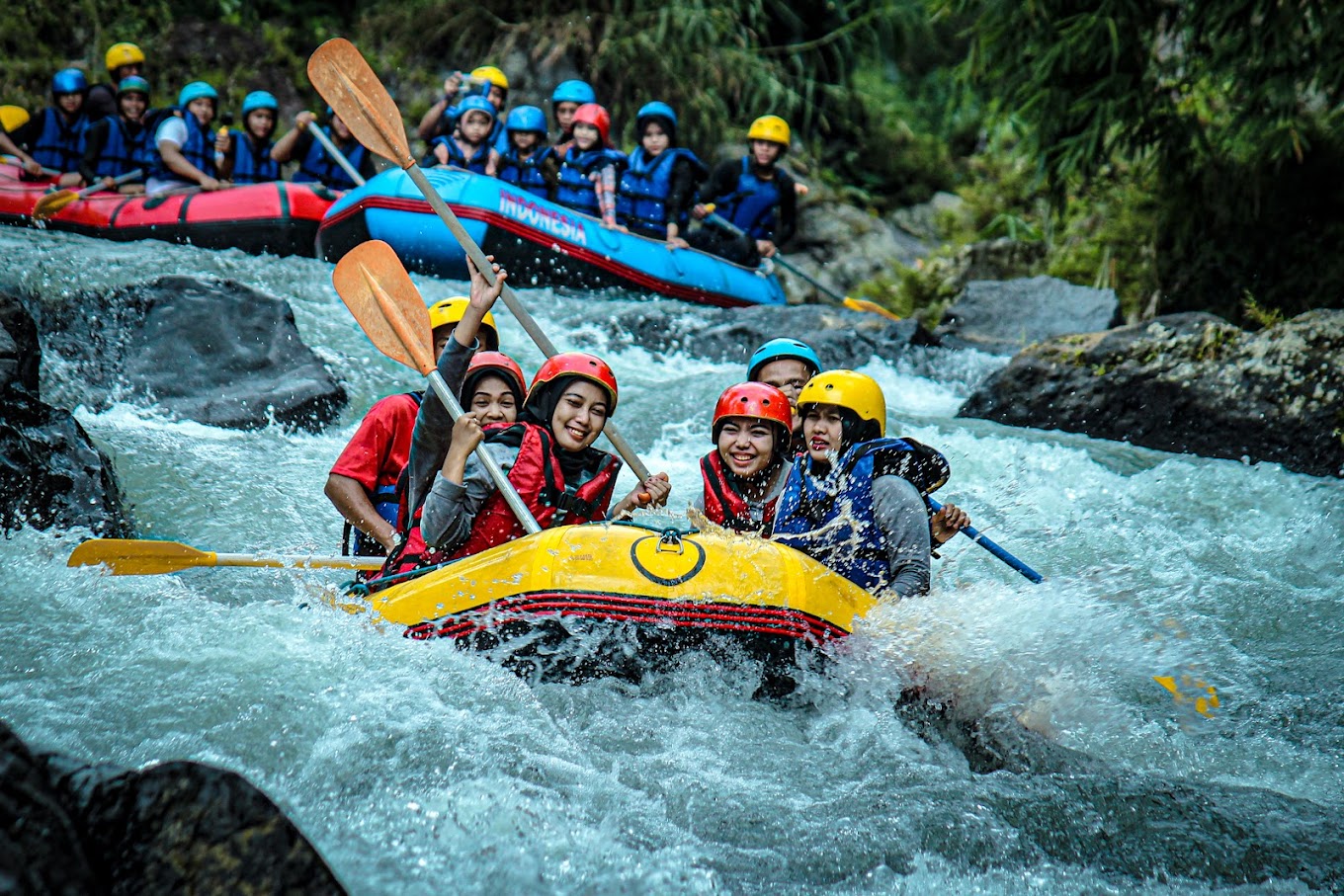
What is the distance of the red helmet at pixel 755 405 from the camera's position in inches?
163

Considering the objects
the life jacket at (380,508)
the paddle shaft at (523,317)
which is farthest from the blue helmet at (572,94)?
the life jacket at (380,508)

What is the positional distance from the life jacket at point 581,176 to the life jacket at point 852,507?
6.84m

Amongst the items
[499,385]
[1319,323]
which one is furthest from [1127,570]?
[499,385]

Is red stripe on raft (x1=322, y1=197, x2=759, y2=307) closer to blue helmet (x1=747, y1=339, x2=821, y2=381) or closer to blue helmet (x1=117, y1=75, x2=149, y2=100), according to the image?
blue helmet (x1=117, y1=75, x2=149, y2=100)

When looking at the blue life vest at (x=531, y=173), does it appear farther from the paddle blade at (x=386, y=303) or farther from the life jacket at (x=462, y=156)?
the paddle blade at (x=386, y=303)

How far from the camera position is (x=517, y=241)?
9.50 m

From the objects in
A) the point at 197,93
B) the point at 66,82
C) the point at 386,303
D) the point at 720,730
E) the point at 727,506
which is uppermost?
the point at 66,82

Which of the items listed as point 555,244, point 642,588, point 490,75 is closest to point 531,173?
point 555,244

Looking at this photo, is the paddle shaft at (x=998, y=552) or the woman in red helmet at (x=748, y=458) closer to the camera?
the woman in red helmet at (x=748, y=458)

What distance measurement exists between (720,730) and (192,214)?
7983 mm

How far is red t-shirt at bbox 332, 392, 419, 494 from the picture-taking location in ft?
14.9

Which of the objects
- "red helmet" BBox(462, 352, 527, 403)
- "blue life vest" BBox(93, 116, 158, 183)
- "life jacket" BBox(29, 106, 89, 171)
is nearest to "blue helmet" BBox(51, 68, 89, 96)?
"life jacket" BBox(29, 106, 89, 171)

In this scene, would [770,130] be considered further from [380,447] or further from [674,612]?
[674,612]

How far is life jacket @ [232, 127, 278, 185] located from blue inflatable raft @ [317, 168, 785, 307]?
5.32 ft
